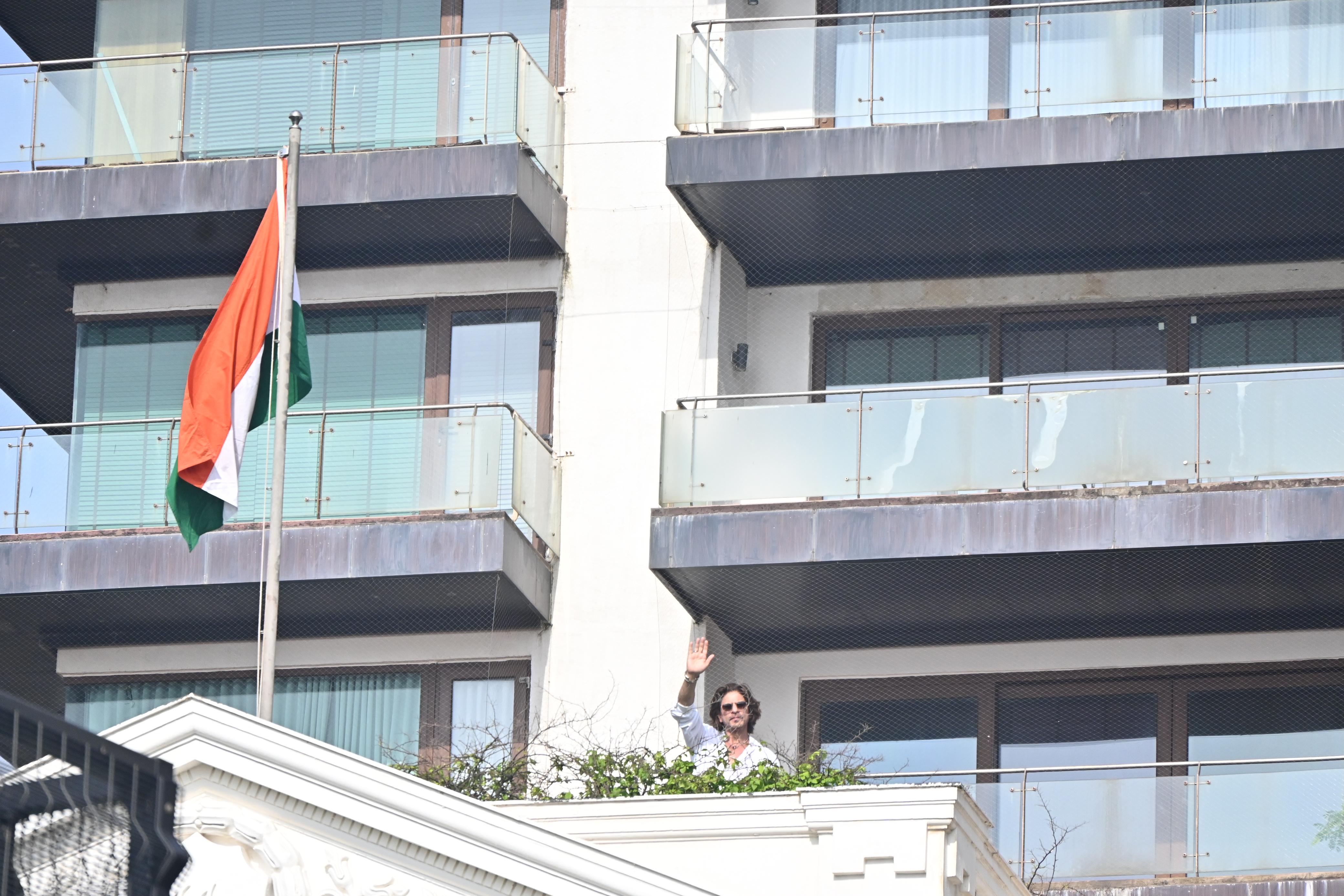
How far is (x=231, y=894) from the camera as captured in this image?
16484 millimetres

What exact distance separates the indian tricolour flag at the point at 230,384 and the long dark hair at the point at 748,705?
5270 mm

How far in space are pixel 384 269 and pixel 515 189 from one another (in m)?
1.85

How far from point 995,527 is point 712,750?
4687 mm

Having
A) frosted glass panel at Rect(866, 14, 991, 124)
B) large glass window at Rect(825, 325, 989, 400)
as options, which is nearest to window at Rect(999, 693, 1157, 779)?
large glass window at Rect(825, 325, 989, 400)

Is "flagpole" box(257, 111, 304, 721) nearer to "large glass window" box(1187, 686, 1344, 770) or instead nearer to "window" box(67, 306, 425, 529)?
"window" box(67, 306, 425, 529)

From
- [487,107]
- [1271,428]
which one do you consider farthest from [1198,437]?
[487,107]

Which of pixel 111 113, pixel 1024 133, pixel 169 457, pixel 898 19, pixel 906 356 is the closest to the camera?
pixel 1024 133

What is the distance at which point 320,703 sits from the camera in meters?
24.5

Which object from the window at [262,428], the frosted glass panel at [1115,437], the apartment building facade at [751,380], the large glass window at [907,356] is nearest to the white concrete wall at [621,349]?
the apartment building facade at [751,380]

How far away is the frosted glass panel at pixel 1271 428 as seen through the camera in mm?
22219

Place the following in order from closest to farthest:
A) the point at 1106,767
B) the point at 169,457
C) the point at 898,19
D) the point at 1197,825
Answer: the point at 1197,825 → the point at 1106,767 → the point at 898,19 → the point at 169,457

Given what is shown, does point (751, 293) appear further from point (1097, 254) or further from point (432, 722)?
point (432, 722)

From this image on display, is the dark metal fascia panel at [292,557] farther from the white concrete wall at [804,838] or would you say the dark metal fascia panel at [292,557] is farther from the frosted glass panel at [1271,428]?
the frosted glass panel at [1271,428]

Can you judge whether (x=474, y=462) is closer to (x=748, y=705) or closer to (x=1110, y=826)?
(x=748, y=705)
